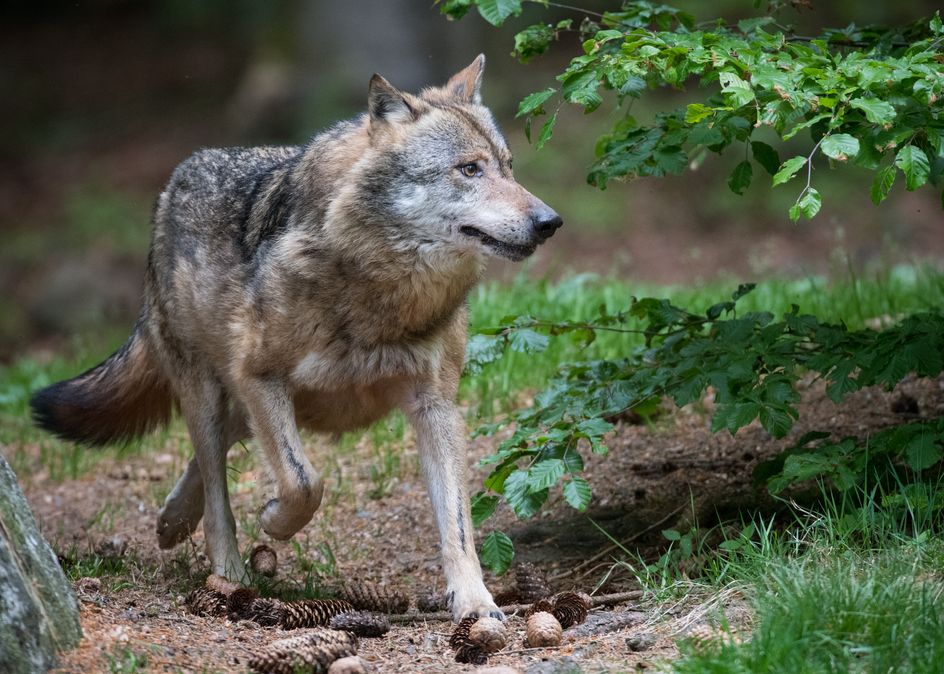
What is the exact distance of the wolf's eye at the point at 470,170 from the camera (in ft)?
17.2

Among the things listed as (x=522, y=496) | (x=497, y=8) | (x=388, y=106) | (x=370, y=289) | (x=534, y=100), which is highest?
(x=497, y=8)

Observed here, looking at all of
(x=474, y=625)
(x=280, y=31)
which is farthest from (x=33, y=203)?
(x=474, y=625)

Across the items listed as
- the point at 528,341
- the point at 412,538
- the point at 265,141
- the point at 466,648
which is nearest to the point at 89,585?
the point at 466,648

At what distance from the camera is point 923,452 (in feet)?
14.8

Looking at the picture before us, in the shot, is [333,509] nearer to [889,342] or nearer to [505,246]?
[505,246]

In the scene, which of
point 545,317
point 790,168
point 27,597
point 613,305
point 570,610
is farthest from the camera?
point 613,305

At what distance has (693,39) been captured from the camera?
167 inches

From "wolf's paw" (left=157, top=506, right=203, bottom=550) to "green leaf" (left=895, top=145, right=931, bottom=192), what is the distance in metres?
4.06

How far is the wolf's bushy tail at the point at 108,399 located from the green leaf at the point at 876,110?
4043 millimetres

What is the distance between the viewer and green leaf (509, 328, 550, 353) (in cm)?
513

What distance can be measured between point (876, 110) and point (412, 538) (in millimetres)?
3488

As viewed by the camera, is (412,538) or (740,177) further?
(412,538)

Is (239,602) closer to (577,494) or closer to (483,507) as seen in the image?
(483,507)

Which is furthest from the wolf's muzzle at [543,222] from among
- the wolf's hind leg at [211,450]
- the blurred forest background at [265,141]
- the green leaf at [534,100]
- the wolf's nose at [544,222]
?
the blurred forest background at [265,141]
